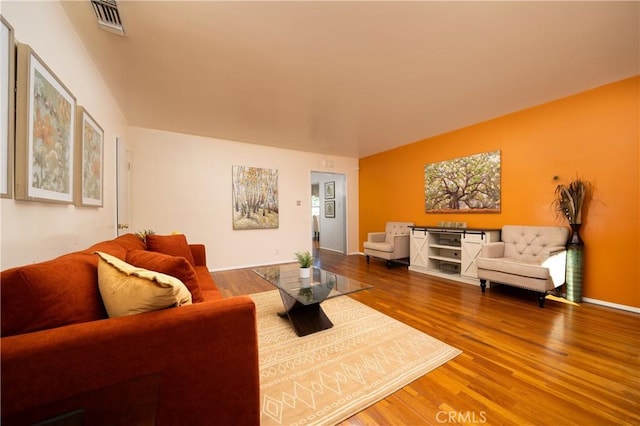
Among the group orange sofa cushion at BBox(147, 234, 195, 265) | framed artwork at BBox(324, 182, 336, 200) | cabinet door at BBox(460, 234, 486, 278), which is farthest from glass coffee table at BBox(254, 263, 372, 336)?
framed artwork at BBox(324, 182, 336, 200)

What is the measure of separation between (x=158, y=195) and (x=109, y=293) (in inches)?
150

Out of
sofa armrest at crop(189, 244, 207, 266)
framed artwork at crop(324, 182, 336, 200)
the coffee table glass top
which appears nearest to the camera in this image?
the coffee table glass top

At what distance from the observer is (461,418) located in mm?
1314

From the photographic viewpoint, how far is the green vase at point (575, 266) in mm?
2887

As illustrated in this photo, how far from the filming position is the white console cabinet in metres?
3.67

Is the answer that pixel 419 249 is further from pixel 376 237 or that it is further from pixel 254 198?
A: pixel 254 198

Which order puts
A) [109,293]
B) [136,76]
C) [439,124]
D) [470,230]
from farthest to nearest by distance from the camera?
[439,124], [470,230], [136,76], [109,293]

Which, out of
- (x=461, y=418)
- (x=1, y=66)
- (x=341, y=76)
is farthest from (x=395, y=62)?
(x=461, y=418)

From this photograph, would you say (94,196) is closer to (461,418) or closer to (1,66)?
(1,66)

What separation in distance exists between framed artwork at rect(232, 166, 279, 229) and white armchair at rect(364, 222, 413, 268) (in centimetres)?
217

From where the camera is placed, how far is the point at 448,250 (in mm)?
4320

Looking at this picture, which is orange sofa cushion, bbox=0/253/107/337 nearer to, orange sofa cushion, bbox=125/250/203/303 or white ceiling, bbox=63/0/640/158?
orange sofa cushion, bbox=125/250/203/303

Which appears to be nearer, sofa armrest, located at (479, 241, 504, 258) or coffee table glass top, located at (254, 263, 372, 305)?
coffee table glass top, located at (254, 263, 372, 305)

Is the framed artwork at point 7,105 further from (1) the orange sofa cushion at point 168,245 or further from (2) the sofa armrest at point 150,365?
(1) the orange sofa cushion at point 168,245
